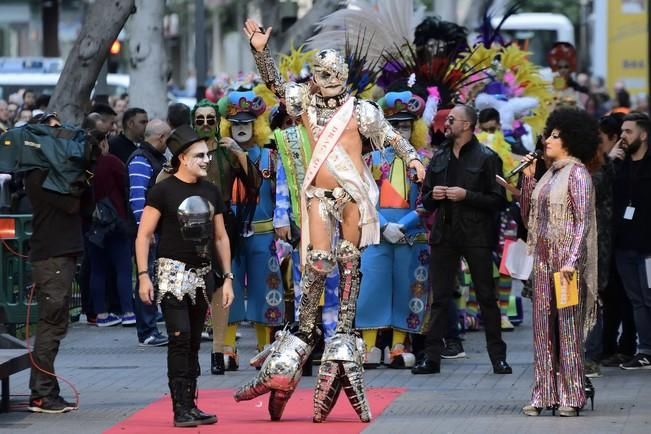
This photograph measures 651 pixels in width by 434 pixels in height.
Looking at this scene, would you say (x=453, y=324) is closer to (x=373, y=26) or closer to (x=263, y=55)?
(x=373, y=26)

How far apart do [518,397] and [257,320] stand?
8.64 feet

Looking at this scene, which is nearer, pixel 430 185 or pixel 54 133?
pixel 54 133

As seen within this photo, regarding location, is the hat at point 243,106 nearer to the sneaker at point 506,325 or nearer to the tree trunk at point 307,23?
the sneaker at point 506,325

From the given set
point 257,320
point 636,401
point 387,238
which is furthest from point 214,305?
point 636,401

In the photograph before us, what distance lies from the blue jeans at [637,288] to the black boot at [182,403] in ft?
13.9

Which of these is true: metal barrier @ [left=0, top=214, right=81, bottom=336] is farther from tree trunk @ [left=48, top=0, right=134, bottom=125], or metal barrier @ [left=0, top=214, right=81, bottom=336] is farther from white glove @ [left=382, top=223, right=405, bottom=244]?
tree trunk @ [left=48, top=0, right=134, bottom=125]

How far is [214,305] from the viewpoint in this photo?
13.1 meters

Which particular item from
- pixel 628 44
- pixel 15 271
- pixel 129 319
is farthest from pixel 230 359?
pixel 628 44

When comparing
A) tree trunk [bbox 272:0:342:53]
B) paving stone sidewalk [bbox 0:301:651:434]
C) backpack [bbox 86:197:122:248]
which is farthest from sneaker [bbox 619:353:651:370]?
tree trunk [bbox 272:0:342:53]

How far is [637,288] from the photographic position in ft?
43.1

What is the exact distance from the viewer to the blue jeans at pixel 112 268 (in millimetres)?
16172

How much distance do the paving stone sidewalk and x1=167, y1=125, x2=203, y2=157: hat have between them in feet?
5.60

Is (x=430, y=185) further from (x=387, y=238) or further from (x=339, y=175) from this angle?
(x=339, y=175)

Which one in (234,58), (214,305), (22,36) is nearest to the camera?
(214,305)
